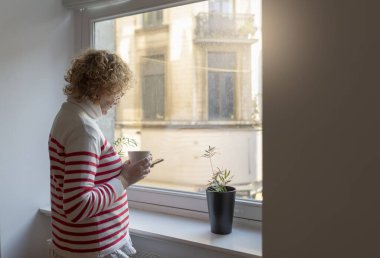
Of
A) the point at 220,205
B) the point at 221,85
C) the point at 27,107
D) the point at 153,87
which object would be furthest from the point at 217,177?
the point at 27,107

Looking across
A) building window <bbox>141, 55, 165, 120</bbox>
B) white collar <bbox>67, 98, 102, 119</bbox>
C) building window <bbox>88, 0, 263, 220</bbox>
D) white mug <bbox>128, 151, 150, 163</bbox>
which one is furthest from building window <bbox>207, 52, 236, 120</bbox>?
white collar <bbox>67, 98, 102, 119</bbox>

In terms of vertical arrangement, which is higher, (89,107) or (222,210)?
(89,107)

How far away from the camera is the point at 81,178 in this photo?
3.51 feet

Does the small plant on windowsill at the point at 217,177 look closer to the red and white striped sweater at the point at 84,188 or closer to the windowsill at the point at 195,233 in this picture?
the windowsill at the point at 195,233

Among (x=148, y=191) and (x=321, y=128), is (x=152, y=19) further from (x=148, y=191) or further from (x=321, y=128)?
(x=321, y=128)

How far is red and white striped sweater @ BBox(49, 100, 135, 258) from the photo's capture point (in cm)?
108

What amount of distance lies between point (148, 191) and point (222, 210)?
0.51m

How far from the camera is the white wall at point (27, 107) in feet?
5.43

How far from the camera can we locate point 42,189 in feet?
6.09

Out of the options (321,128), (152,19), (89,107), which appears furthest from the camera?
(152,19)

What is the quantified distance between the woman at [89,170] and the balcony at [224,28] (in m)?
0.48

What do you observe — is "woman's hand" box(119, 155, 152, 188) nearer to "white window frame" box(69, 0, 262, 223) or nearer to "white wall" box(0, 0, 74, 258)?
"white window frame" box(69, 0, 262, 223)

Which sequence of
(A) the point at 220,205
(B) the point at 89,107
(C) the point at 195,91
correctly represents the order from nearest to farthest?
(B) the point at 89,107 < (A) the point at 220,205 < (C) the point at 195,91

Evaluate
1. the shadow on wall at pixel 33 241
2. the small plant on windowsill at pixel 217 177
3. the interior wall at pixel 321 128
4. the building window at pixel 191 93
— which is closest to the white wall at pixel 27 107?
the shadow on wall at pixel 33 241
